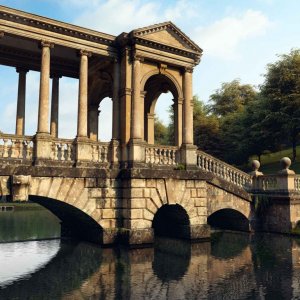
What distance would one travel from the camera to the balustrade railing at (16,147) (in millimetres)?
12766

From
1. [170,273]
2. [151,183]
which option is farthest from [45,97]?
[170,273]

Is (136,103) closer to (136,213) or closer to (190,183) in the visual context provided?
(190,183)

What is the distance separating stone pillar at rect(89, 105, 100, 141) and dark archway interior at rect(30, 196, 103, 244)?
17.3ft

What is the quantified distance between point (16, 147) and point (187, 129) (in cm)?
769

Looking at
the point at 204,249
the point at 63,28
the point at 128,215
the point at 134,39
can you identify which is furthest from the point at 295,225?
the point at 63,28

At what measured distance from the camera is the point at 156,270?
423 inches

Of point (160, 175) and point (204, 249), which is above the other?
point (160, 175)

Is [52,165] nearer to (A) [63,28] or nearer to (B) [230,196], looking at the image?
(A) [63,28]

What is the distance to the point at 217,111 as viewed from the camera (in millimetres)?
52344

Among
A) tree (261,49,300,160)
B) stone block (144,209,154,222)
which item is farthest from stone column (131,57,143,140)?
tree (261,49,300,160)

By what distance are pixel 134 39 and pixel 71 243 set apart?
941 centimetres

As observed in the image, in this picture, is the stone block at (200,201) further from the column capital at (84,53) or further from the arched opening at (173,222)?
the column capital at (84,53)

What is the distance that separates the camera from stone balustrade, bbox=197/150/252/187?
1736cm

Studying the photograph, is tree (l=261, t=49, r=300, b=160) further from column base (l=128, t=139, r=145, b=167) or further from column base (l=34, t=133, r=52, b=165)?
column base (l=34, t=133, r=52, b=165)
